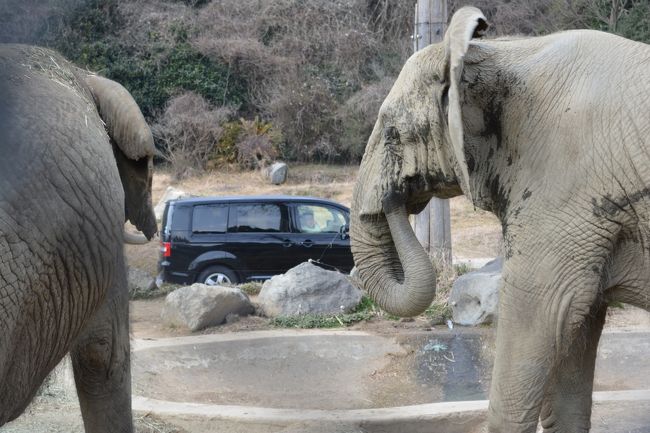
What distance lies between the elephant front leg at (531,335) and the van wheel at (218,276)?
980 centimetres

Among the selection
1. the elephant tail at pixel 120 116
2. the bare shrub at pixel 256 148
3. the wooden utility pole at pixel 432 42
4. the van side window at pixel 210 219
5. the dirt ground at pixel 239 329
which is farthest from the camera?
the bare shrub at pixel 256 148

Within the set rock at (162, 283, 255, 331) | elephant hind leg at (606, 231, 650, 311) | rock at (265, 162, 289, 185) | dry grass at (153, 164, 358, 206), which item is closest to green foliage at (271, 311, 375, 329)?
rock at (162, 283, 255, 331)

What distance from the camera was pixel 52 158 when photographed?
9.77 feet

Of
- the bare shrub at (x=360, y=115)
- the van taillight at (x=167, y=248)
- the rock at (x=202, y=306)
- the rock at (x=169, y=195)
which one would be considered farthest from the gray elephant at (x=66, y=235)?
the bare shrub at (x=360, y=115)

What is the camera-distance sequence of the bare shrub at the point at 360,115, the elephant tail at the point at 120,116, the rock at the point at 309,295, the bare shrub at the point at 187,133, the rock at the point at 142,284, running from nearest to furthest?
1. the elephant tail at the point at 120,116
2. the rock at the point at 309,295
3. the rock at the point at 142,284
4. the bare shrub at the point at 187,133
5. the bare shrub at the point at 360,115

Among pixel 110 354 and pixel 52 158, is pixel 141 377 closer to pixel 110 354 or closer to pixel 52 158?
pixel 110 354

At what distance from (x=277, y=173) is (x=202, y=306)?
46.9ft

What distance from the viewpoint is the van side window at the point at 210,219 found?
44.0ft

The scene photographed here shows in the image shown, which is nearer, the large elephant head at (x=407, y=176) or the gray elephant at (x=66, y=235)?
the gray elephant at (x=66, y=235)

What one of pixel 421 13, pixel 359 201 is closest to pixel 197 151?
pixel 421 13

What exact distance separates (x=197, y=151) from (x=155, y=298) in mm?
11692

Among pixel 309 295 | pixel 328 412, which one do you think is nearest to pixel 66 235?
pixel 328 412

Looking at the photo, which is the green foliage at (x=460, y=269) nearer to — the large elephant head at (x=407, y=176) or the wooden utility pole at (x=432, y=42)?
the wooden utility pole at (x=432, y=42)

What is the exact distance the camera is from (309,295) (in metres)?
9.30
